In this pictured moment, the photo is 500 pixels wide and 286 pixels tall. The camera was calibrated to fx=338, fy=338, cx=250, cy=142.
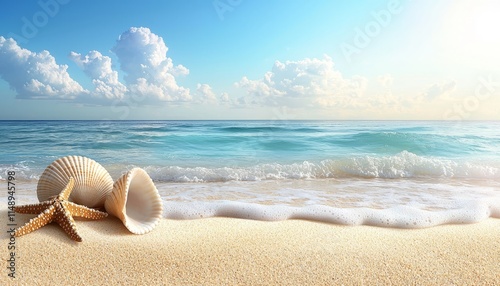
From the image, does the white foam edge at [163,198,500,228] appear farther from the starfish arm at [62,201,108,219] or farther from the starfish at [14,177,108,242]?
the starfish at [14,177,108,242]

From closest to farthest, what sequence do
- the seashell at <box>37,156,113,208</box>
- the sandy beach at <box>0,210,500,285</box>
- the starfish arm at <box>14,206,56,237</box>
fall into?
the sandy beach at <box>0,210,500,285</box> → the starfish arm at <box>14,206,56,237</box> → the seashell at <box>37,156,113,208</box>

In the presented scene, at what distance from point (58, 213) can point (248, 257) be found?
1.52m

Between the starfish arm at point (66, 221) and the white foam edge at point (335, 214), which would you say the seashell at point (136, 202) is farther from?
the white foam edge at point (335, 214)

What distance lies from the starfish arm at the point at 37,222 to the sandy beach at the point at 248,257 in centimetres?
5

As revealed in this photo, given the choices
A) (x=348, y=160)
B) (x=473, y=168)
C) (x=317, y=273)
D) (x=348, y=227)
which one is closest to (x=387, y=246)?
(x=348, y=227)

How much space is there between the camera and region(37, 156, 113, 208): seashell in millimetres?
2953

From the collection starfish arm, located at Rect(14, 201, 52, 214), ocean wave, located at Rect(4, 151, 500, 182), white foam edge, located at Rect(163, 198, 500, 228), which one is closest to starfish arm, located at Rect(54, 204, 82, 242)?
starfish arm, located at Rect(14, 201, 52, 214)

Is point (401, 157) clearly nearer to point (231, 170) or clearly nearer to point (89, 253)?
point (231, 170)

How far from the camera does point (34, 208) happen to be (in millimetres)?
2750

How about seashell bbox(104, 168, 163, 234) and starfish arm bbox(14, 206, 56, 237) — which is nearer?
starfish arm bbox(14, 206, 56, 237)

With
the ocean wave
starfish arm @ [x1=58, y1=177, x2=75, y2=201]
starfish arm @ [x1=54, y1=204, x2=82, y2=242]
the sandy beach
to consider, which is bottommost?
the ocean wave

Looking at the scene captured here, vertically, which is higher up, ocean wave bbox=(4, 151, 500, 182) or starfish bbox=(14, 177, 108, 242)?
starfish bbox=(14, 177, 108, 242)

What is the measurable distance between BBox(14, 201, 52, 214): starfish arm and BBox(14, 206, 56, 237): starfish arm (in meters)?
0.04

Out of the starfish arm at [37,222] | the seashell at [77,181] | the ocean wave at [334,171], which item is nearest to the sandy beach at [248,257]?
A: the starfish arm at [37,222]
